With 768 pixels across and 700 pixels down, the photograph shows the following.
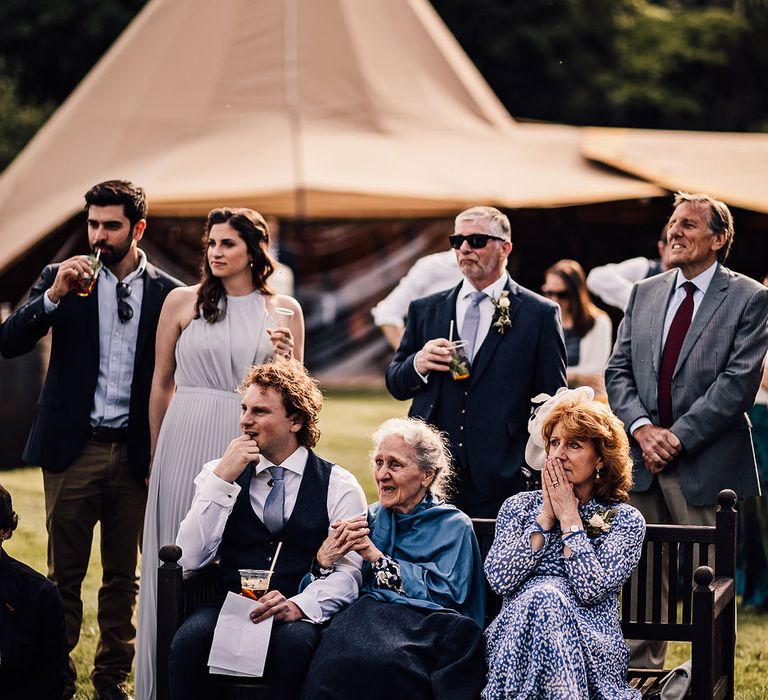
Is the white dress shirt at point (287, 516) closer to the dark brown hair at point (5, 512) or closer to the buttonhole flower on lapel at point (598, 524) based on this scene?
the dark brown hair at point (5, 512)

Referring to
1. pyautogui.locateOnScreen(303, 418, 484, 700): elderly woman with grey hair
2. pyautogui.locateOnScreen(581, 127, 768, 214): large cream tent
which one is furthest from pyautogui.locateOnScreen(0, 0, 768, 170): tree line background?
pyautogui.locateOnScreen(303, 418, 484, 700): elderly woman with grey hair

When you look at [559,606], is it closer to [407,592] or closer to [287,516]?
[407,592]

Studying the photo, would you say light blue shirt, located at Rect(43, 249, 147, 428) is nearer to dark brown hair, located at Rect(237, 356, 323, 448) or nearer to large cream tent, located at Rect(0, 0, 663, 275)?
dark brown hair, located at Rect(237, 356, 323, 448)

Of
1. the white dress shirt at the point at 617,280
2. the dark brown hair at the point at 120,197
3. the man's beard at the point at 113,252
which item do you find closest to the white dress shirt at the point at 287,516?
the man's beard at the point at 113,252

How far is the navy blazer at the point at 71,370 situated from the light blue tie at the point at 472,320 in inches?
49.2

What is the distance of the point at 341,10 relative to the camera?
1566 cm

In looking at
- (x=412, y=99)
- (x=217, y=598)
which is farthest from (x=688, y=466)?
(x=412, y=99)

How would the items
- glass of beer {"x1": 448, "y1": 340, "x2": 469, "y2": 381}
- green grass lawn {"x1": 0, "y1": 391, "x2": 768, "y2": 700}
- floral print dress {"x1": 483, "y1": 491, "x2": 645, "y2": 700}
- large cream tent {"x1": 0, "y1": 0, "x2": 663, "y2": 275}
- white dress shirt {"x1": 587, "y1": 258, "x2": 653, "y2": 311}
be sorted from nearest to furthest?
floral print dress {"x1": 483, "y1": 491, "x2": 645, "y2": 700} < glass of beer {"x1": 448, "y1": 340, "x2": 469, "y2": 381} < green grass lawn {"x1": 0, "y1": 391, "x2": 768, "y2": 700} < white dress shirt {"x1": 587, "y1": 258, "x2": 653, "y2": 311} < large cream tent {"x1": 0, "y1": 0, "x2": 663, "y2": 275}

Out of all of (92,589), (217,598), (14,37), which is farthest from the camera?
(14,37)

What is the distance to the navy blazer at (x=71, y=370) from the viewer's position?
5273mm

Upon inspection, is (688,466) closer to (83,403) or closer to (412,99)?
(83,403)

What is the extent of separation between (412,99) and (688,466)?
11162mm

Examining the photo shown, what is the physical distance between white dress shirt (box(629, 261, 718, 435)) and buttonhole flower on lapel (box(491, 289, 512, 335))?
0.65 metres

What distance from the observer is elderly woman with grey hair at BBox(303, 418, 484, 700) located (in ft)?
13.5
